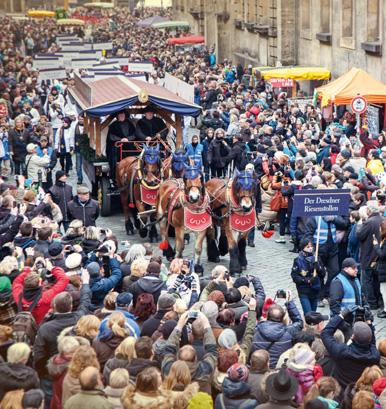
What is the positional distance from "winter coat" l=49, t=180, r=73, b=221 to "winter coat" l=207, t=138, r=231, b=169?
5.23 metres

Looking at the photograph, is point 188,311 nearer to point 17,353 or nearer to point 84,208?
point 17,353

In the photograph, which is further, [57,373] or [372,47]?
[372,47]

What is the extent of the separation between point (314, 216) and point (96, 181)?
7641 mm

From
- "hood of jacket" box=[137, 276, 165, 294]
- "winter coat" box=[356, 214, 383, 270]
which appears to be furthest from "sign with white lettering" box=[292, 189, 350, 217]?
"hood of jacket" box=[137, 276, 165, 294]

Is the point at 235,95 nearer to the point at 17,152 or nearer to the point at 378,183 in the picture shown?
the point at 17,152

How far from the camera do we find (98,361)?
9492 mm

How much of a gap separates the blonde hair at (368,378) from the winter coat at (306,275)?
4.61m

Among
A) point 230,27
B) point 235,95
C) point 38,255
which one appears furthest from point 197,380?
point 230,27

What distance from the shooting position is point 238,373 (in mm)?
8789

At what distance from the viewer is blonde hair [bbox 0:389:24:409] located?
826 cm

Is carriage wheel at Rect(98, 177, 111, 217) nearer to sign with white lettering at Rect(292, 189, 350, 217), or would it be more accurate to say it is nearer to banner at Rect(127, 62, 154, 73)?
sign with white lettering at Rect(292, 189, 350, 217)

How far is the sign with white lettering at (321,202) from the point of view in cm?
1409

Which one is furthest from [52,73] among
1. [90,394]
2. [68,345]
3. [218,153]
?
[90,394]

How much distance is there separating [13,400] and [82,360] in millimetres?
724
